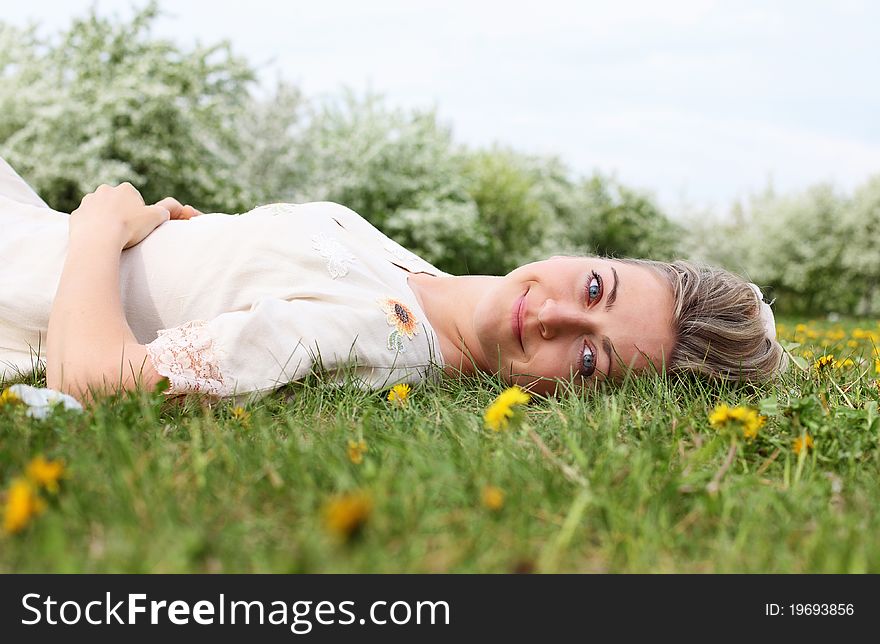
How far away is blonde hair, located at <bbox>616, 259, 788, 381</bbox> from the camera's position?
9.52ft

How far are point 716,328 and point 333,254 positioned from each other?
1450 millimetres

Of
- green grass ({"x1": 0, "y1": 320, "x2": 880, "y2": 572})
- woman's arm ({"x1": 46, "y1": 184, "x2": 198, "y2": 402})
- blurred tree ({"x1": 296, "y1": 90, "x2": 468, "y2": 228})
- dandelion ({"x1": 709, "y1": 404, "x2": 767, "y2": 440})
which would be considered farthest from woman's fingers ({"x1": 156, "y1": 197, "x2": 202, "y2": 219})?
blurred tree ({"x1": 296, "y1": 90, "x2": 468, "y2": 228})

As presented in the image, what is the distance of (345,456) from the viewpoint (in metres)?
1.71

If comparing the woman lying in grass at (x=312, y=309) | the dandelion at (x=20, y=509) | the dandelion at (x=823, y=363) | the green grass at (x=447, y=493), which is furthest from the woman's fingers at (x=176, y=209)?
the dandelion at (x=823, y=363)

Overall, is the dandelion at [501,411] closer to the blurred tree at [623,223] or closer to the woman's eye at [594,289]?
the woman's eye at [594,289]

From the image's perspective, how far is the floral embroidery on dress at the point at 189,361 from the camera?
2283 mm

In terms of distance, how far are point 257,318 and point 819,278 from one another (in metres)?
22.4

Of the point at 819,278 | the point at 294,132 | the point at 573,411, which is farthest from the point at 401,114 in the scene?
the point at 573,411

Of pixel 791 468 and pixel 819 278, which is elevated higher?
pixel 791 468

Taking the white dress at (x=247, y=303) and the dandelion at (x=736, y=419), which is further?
the white dress at (x=247, y=303)

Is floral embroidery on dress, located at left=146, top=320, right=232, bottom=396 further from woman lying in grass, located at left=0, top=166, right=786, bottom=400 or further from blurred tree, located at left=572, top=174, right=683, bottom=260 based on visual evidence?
blurred tree, located at left=572, top=174, right=683, bottom=260

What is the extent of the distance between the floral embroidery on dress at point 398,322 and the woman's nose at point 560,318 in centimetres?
46

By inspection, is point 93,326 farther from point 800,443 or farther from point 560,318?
point 800,443

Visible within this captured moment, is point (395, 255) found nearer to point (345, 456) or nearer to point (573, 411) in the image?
point (573, 411)
